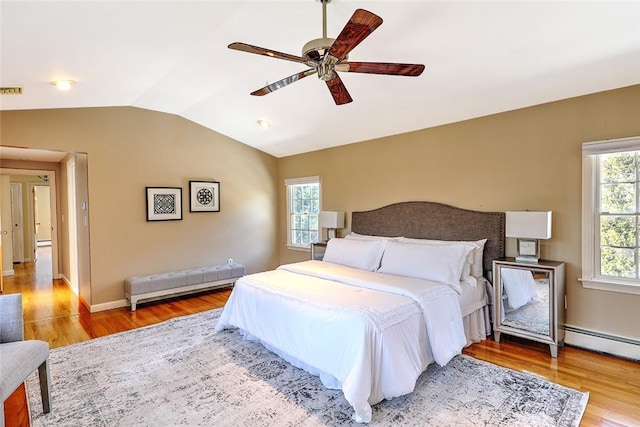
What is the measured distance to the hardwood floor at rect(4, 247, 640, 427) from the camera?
231 cm

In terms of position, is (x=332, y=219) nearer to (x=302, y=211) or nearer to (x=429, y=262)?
(x=302, y=211)

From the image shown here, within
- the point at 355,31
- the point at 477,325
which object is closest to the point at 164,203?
the point at 355,31

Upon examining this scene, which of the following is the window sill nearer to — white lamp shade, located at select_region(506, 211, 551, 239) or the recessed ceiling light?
white lamp shade, located at select_region(506, 211, 551, 239)

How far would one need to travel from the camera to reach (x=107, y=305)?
180 inches

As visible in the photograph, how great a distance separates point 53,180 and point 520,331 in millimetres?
7860

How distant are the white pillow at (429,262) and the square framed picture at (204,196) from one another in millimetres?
3160

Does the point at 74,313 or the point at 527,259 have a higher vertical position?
the point at 527,259

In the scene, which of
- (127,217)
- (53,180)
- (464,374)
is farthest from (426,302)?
(53,180)

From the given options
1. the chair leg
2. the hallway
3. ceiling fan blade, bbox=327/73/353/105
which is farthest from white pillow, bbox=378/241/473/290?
the chair leg

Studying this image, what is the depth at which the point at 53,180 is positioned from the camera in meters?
6.34

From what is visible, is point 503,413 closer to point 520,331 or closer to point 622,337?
point 520,331

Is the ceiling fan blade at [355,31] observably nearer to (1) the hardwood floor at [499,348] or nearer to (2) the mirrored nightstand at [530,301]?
(2) the mirrored nightstand at [530,301]

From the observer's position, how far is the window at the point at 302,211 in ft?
19.3

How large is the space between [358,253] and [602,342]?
7.96ft
